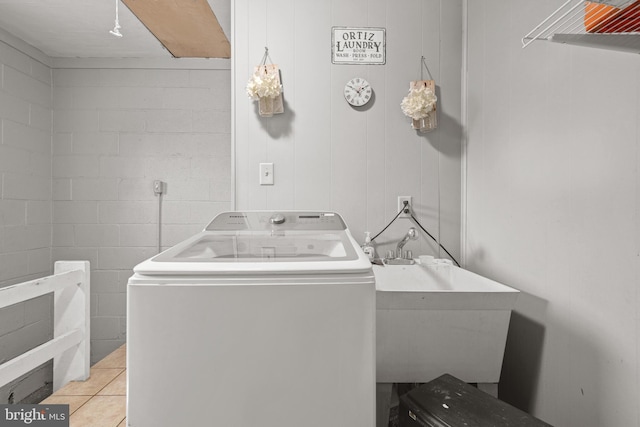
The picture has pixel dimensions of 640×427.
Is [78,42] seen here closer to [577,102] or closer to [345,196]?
[345,196]

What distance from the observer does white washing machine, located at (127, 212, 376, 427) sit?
33.2 inches

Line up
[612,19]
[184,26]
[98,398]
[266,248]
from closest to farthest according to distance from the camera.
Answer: [612,19], [266,248], [98,398], [184,26]

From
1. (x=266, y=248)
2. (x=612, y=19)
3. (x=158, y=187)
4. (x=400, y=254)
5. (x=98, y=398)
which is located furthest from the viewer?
(x=158, y=187)

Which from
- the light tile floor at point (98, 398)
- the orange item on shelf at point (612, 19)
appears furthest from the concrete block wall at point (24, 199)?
the orange item on shelf at point (612, 19)

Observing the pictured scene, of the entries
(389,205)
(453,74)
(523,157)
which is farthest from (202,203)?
(523,157)

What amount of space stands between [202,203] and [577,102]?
8.65ft

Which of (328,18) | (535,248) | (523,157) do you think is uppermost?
(328,18)

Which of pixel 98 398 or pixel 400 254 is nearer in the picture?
pixel 98 398

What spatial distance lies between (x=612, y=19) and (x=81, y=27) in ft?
9.95

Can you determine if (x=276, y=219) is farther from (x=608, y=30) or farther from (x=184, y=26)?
(x=184, y=26)

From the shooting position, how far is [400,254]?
78.3 inches

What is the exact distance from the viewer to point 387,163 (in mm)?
2062

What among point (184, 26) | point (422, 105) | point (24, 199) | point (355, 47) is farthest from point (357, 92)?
point (24, 199)

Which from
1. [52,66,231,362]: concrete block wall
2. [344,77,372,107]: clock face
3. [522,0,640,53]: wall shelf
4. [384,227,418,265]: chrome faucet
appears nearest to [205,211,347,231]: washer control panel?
[384,227,418,265]: chrome faucet
